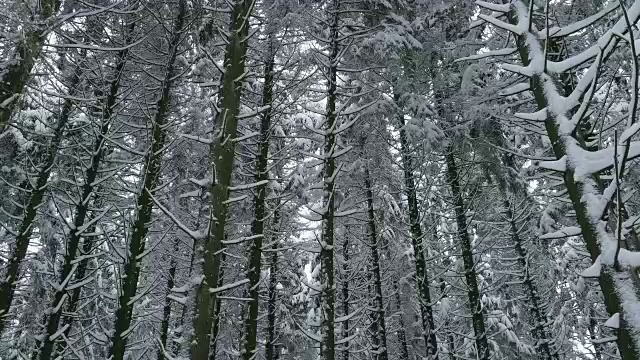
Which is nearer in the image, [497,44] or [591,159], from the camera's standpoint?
[591,159]

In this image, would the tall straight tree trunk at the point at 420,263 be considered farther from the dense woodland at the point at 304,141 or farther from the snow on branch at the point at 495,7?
the snow on branch at the point at 495,7

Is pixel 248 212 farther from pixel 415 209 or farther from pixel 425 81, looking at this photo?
pixel 425 81

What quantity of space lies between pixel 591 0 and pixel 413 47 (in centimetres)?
403

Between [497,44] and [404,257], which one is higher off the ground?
[497,44]

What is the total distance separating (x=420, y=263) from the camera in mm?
11922

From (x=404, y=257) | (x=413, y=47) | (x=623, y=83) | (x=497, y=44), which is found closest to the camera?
(x=497, y=44)

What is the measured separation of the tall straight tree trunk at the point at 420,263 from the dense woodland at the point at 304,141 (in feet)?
0.18

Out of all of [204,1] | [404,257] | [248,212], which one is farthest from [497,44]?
[404,257]

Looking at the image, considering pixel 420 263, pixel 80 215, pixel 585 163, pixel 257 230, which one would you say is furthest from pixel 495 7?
pixel 80 215

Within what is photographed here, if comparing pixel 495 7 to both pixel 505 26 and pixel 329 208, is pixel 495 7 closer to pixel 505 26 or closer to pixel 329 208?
pixel 505 26

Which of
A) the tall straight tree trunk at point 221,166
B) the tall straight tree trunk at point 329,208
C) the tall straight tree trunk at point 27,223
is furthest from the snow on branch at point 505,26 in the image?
the tall straight tree trunk at point 27,223

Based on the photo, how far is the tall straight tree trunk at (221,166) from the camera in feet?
17.9

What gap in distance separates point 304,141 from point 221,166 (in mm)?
11561

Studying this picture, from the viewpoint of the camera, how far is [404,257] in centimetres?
1914
